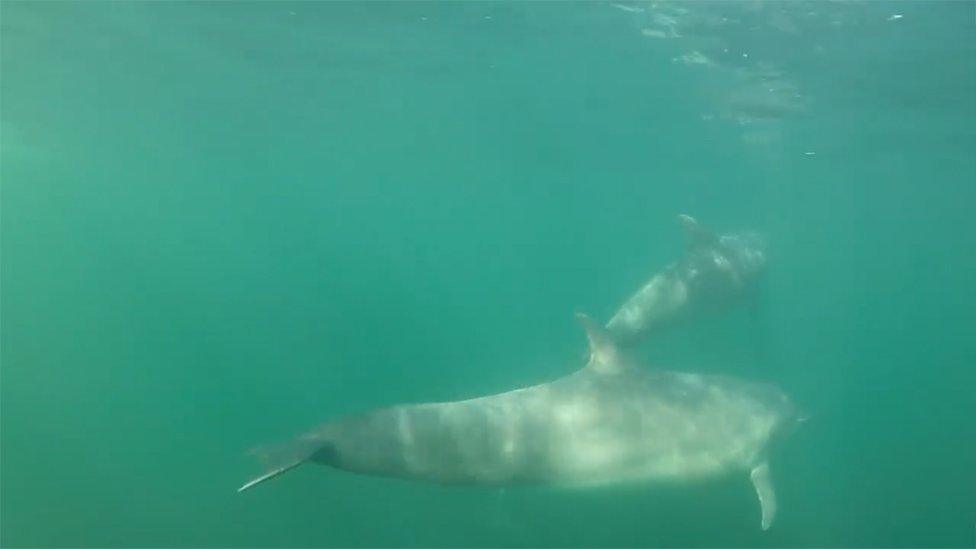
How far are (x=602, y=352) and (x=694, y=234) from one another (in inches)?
331

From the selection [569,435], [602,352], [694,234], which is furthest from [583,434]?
[694,234]

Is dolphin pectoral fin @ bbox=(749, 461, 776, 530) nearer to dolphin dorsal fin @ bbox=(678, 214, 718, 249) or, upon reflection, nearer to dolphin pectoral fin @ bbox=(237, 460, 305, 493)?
dolphin pectoral fin @ bbox=(237, 460, 305, 493)

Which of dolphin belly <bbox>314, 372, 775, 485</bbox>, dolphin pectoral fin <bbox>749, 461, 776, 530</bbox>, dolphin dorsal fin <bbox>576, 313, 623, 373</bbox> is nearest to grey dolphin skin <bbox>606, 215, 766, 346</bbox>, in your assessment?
dolphin dorsal fin <bbox>576, 313, 623, 373</bbox>

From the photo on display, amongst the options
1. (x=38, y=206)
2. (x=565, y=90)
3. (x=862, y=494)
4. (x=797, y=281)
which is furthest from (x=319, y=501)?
(x=38, y=206)

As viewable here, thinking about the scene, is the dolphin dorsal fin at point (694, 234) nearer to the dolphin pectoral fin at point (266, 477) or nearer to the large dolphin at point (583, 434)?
the large dolphin at point (583, 434)

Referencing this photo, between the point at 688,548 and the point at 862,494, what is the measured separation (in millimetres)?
5788

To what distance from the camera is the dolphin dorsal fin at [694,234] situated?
20109 millimetres

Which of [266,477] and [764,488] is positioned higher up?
[266,477]

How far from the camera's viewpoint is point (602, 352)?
42.3ft

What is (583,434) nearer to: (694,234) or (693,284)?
(693,284)

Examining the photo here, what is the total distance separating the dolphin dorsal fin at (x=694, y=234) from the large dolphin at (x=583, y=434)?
6464mm

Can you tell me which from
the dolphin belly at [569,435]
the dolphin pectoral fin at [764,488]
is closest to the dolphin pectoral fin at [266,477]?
the dolphin belly at [569,435]

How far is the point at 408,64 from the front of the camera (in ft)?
93.3

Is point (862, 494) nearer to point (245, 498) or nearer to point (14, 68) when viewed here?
point (245, 498)
